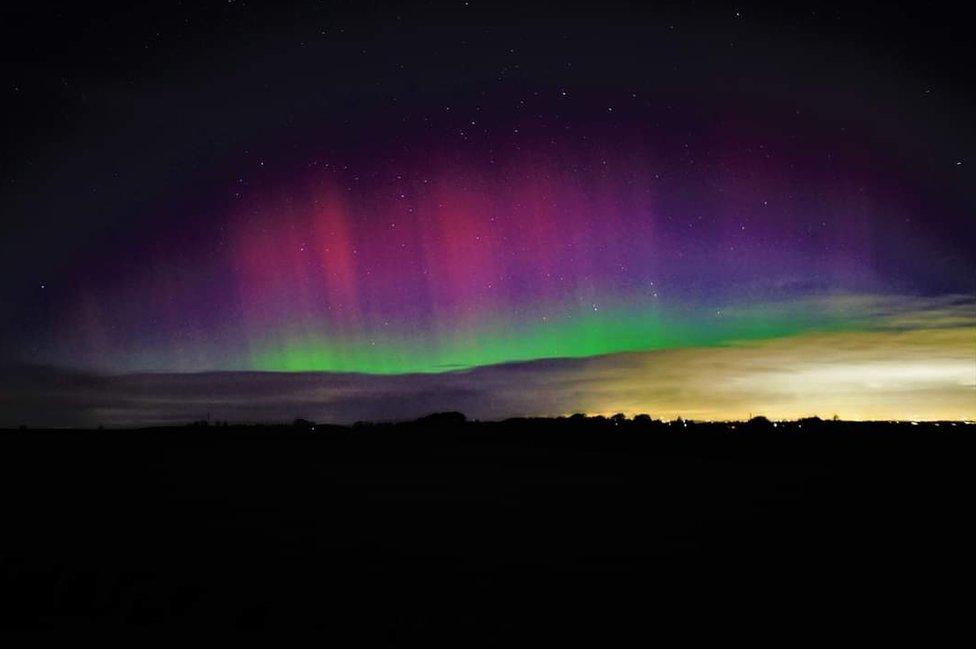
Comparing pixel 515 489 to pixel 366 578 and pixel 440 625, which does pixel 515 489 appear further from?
pixel 440 625

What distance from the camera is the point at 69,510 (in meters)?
20.0

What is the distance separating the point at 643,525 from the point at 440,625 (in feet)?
28.6

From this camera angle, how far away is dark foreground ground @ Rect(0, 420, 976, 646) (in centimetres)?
1009

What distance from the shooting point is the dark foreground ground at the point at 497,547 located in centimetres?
1009

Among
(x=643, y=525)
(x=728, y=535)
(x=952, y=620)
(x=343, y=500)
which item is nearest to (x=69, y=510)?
(x=343, y=500)

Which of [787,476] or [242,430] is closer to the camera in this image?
[787,476]

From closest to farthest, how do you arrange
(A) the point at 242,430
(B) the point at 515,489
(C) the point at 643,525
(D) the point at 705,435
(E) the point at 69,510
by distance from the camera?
(C) the point at 643,525, (E) the point at 69,510, (B) the point at 515,489, (D) the point at 705,435, (A) the point at 242,430

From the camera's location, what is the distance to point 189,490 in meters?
24.1

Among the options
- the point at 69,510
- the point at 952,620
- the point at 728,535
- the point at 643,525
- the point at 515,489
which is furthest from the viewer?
the point at 515,489

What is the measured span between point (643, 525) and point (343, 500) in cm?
836

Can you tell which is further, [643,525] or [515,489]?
[515,489]

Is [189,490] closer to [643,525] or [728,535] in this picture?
[643,525]

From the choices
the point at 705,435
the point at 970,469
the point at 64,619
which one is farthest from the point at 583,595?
the point at 705,435

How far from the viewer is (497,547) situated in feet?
48.8
